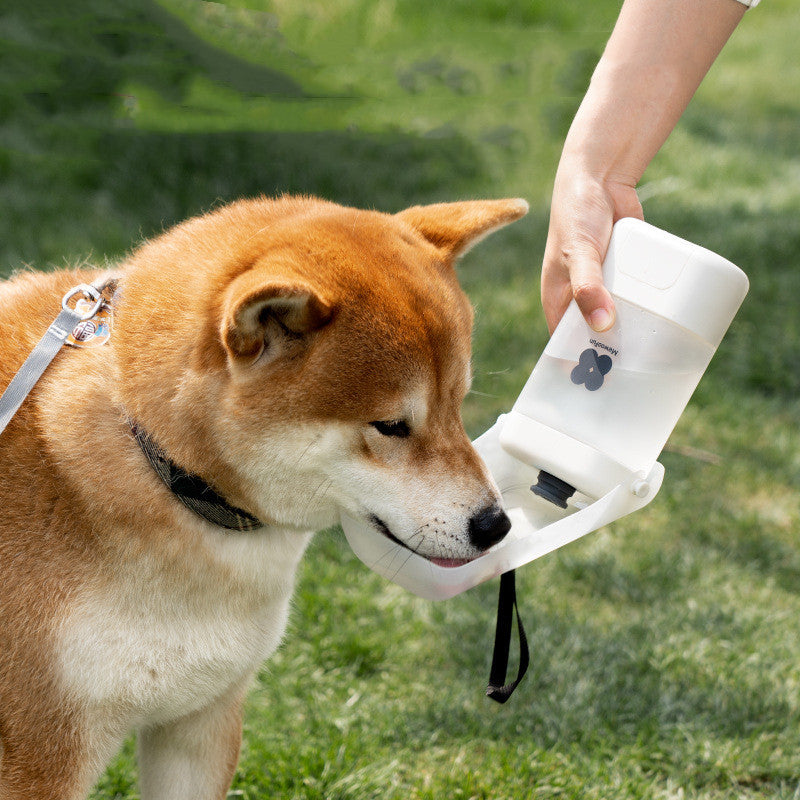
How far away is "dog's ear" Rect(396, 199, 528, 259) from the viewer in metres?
2.23

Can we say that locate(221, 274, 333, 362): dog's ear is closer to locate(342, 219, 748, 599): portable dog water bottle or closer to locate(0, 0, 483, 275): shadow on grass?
locate(342, 219, 748, 599): portable dog water bottle

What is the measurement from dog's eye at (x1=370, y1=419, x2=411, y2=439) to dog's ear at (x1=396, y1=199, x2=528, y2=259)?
46cm

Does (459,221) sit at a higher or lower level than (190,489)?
higher

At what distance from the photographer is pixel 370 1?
6.61 meters

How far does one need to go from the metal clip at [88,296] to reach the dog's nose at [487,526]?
0.91m

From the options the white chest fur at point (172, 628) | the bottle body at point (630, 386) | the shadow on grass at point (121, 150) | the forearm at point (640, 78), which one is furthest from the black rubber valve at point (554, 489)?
the shadow on grass at point (121, 150)

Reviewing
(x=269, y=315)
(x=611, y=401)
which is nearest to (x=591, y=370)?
(x=611, y=401)

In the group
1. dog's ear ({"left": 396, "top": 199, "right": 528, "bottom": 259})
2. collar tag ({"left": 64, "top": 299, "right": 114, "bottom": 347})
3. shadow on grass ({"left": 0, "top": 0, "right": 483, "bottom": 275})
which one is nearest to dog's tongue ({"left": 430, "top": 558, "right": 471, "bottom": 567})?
dog's ear ({"left": 396, "top": 199, "right": 528, "bottom": 259})

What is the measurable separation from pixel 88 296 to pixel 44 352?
0.16 metres

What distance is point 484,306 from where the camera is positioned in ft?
17.2

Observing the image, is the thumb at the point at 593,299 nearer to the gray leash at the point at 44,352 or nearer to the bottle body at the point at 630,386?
the bottle body at the point at 630,386

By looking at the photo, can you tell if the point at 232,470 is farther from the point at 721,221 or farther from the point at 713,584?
the point at 721,221

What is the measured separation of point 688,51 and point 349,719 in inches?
79.9

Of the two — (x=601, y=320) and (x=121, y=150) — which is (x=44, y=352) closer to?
(x=601, y=320)
